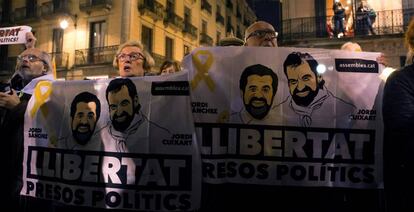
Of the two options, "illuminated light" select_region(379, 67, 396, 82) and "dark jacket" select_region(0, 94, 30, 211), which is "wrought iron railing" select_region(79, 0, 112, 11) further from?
"illuminated light" select_region(379, 67, 396, 82)

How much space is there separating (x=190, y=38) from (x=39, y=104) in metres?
28.6

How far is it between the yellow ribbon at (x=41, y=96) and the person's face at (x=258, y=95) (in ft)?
4.67

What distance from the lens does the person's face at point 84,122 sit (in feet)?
8.39

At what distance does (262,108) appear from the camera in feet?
7.66

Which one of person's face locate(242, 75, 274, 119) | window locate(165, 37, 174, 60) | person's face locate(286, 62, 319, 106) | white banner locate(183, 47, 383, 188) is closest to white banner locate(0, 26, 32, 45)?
white banner locate(183, 47, 383, 188)

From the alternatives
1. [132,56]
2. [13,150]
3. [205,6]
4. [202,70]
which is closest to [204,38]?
[205,6]

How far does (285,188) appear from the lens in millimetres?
2305

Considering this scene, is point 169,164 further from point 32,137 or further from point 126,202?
point 32,137

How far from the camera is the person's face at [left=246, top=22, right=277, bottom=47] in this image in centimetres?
289

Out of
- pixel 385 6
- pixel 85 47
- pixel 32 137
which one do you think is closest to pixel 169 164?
pixel 32 137

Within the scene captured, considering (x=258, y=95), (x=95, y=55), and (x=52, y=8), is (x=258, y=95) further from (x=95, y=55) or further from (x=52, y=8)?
(x=52, y=8)

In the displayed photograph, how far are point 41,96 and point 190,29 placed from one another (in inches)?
1124

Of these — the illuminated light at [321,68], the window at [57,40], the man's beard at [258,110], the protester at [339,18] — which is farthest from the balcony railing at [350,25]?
the window at [57,40]

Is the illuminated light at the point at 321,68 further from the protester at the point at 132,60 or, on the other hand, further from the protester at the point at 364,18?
the protester at the point at 364,18
